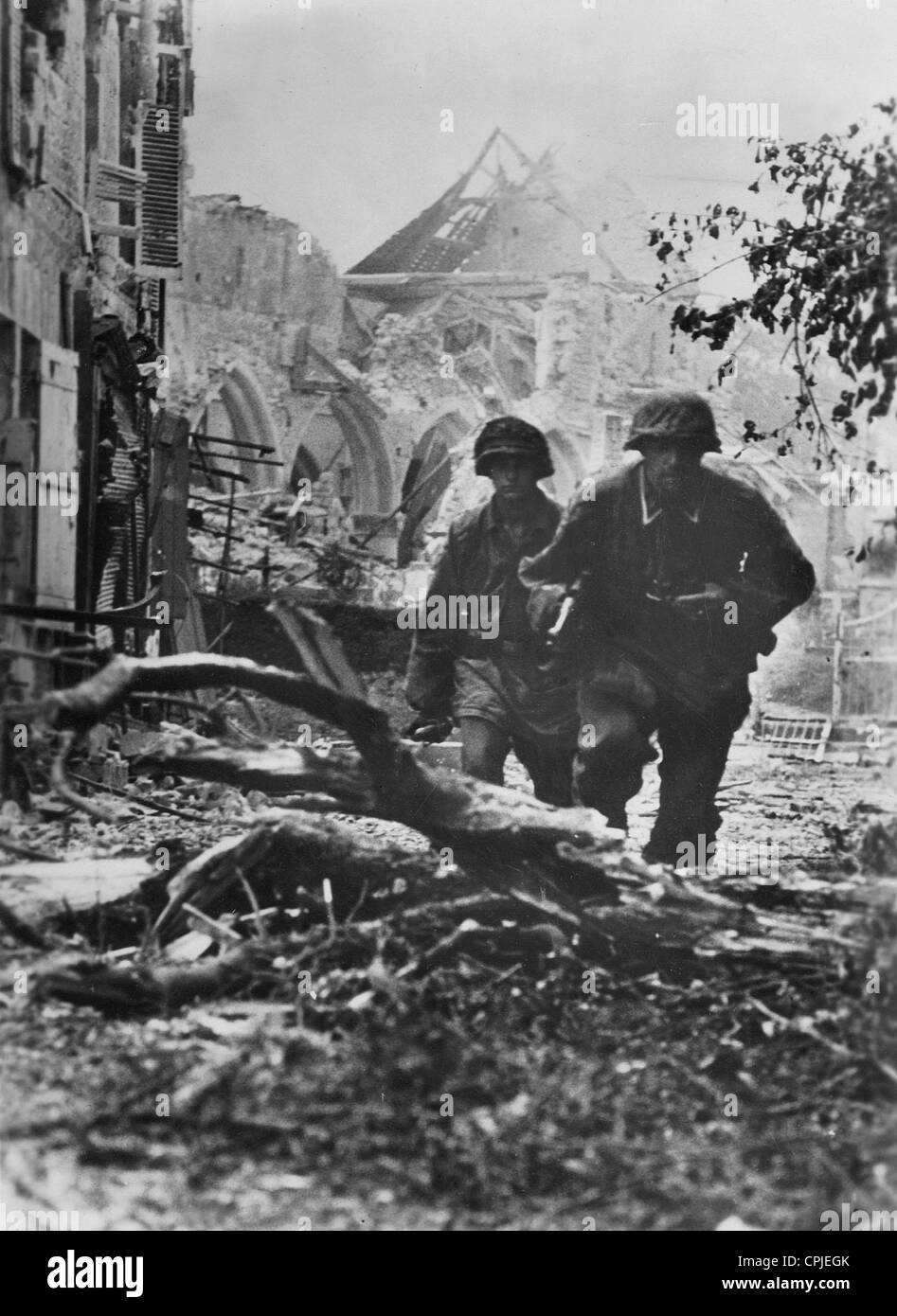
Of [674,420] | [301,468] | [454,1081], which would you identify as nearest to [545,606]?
[674,420]

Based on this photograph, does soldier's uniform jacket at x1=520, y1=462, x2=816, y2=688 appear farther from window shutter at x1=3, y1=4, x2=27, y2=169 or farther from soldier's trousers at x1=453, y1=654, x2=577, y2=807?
window shutter at x1=3, y1=4, x2=27, y2=169

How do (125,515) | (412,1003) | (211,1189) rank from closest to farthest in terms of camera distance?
1. (211,1189)
2. (412,1003)
3. (125,515)

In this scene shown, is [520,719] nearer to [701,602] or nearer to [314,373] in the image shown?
[701,602]

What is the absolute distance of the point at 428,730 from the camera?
766cm

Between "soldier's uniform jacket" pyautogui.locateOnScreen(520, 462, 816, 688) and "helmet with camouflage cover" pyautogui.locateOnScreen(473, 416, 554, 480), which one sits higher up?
"helmet with camouflage cover" pyautogui.locateOnScreen(473, 416, 554, 480)

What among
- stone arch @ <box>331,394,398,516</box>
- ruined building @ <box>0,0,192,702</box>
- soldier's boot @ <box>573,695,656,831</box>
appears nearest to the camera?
ruined building @ <box>0,0,192,702</box>

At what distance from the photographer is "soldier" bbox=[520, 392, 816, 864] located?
7.62m

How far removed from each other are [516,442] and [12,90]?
2688 mm

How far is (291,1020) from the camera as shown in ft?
23.1

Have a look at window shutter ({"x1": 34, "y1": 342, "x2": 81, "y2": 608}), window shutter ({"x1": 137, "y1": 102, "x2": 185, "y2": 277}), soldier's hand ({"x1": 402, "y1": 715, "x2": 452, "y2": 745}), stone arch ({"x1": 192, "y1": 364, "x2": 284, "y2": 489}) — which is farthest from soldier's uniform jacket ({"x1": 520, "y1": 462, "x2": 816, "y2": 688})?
window shutter ({"x1": 137, "y1": 102, "x2": 185, "y2": 277})

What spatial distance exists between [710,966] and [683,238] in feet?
11.1

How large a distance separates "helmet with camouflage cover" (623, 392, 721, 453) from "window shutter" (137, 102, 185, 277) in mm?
2264

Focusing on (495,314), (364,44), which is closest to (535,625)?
(495,314)

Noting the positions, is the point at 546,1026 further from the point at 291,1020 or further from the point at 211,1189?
the point at 211,1189
